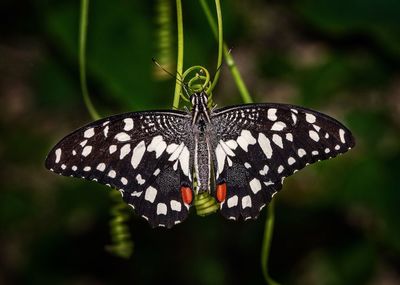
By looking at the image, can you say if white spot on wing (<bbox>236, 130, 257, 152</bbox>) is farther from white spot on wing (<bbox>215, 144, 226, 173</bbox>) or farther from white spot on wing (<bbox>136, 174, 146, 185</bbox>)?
white spot on wing (<bbox>136, 174, 146, 185</bbox>)

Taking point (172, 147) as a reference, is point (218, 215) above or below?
above

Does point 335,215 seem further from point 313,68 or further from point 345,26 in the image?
point 345,26

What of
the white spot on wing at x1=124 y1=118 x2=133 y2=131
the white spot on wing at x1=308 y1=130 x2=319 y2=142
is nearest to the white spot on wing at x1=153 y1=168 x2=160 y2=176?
the white spot on wing at x1=124 y1=118 x2=133 y2=131

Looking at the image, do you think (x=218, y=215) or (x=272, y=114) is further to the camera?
(x=218, y=215)

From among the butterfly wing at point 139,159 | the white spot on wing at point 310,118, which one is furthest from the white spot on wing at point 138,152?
the white spot on wing at point 310,118

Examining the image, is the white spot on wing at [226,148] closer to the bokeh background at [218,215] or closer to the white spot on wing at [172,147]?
the white spot on wing at [172,147]

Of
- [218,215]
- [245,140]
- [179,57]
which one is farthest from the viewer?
[218,215]

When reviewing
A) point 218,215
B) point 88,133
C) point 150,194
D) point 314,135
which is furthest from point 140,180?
point 218,215

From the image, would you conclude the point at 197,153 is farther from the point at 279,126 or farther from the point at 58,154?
the point at 58,154
